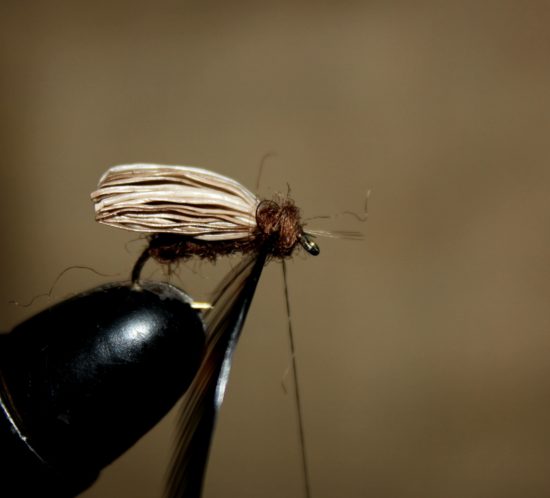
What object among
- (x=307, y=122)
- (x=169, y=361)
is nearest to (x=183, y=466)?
(x=169, y=361)

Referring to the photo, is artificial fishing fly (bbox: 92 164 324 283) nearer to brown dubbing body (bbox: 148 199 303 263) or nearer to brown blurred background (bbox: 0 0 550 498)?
brown dubbing body (bbox: 148 199 303 263)

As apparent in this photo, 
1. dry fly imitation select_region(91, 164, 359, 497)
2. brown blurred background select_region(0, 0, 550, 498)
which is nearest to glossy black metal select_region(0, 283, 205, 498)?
dry fly imitation select_region(91, 164, 359, 497)

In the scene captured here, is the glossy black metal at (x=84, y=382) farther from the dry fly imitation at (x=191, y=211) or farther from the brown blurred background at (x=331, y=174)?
the brown blurred background at (x=331, y=174)

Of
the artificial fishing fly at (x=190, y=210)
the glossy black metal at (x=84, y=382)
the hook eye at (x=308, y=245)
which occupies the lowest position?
the glossy black metal at (x=84, y=382)

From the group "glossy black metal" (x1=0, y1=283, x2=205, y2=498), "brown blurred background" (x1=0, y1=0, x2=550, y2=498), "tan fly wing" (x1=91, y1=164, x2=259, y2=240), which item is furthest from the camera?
"brown blurred background" (x1=0, y1=0, x2=550, y2=498)

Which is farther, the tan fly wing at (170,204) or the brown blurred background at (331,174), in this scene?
the brown blurred background at (331,174)

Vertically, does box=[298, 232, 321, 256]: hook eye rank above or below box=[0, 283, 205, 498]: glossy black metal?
above

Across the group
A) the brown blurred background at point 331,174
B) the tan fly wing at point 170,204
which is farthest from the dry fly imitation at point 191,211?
the brown blurred background at point 331,174

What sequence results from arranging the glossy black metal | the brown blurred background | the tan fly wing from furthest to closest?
the brown blurred background
the tan fly wing
the glossy black metal
